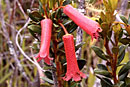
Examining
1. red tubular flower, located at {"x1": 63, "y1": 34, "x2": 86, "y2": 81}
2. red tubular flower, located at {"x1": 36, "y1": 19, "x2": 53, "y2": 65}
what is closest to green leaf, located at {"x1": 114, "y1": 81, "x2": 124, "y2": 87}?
red tubular flower, located at {"x1": 63, "y1": 34, "x2": 86, "y2": 81}

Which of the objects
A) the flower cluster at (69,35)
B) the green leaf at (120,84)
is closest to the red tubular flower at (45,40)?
the flower cluster at (69,35)

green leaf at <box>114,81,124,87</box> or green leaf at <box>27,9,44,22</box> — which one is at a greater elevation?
green leaf at <box>27,9,44,22</box>

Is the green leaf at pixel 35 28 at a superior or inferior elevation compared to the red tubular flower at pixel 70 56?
superior

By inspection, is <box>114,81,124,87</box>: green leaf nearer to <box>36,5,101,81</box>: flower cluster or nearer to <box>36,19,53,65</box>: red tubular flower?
<box>36,5,101,81</box>: flower cluster

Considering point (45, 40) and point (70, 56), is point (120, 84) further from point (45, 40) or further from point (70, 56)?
point (45, 40)

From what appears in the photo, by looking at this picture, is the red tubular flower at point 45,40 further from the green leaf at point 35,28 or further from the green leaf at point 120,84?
the green leaf at point 120,84

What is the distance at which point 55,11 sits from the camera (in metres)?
0.78

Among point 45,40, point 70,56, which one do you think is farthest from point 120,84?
point 45,40

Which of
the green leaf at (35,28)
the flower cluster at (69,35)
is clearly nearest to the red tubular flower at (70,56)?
the flower cluster at (69,35)

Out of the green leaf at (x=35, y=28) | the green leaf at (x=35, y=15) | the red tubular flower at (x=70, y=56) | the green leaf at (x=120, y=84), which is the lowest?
the green leaf at (x=120, y=84)

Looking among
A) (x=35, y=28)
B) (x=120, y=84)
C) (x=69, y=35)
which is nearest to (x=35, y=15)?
(x=35, y=28)

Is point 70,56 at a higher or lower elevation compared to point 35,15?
lower

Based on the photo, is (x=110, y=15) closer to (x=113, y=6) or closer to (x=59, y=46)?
(x=113, y=6)

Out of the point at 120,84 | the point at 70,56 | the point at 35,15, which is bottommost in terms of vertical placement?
the point at 120,84
